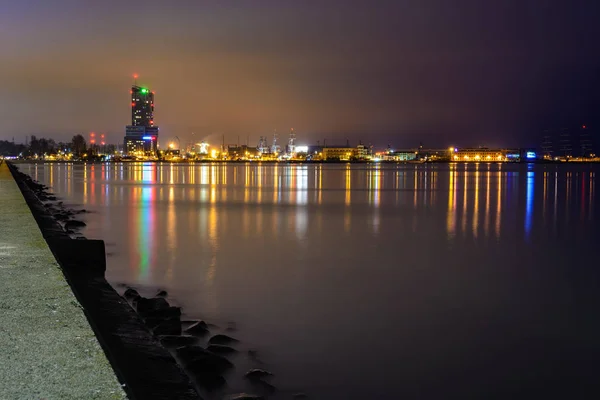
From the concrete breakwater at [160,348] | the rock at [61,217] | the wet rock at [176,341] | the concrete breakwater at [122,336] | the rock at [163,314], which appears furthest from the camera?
the rock at [61,217]

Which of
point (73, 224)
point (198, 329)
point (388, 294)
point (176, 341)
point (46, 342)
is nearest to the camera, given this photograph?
point (46, 342)

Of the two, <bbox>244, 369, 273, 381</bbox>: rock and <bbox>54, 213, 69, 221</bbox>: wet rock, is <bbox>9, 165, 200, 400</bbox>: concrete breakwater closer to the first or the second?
<bbox>244, 369, 273, 381</bbox>: rock

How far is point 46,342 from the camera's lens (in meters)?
4.30

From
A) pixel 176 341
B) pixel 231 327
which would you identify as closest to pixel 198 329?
pixel 231 327

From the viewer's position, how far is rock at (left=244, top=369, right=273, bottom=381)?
676cm

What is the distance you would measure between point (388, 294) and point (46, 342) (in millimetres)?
7531

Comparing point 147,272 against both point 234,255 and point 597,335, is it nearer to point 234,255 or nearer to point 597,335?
point 234,255

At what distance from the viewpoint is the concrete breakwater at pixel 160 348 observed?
18.9ft

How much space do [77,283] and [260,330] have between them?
9.37 feet

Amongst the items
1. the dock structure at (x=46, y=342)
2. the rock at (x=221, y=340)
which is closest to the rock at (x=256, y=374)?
the rock at (x=221, y=340)

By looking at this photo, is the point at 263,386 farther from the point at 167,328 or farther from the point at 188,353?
the point at 167,328

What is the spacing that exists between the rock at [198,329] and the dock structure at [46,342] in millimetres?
2051

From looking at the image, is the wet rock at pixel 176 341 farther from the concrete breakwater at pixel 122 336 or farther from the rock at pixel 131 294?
the rock at pixel 131 294

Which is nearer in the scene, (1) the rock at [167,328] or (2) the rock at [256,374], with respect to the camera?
(2) the rock at [256,374]
